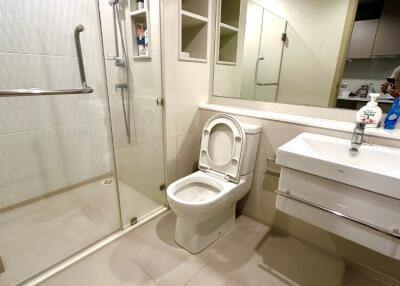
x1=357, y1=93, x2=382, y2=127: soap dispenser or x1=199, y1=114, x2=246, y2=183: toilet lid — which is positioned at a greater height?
x1=357, y1=93, x2=382, y2=127: soap dispenser

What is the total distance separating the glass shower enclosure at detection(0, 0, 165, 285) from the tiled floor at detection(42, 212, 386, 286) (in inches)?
7.9

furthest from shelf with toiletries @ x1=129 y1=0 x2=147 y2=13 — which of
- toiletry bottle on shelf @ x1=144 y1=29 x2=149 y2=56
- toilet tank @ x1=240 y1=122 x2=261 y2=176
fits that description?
toilet tank @ x1=240 y1=122 x2=261 y2=176

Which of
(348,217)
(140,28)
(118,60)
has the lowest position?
(348,217)

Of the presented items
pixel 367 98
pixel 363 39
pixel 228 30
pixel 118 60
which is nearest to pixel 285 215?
pixel 367 98

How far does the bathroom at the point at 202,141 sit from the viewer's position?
114 cm

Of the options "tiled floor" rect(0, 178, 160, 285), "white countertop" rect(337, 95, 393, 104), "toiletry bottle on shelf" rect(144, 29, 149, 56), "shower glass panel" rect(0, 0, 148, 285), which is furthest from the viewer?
"toiletry bottle on shelf" rect(144, 29, 149, 56)

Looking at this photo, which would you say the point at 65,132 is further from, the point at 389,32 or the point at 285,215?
the point at 389,32

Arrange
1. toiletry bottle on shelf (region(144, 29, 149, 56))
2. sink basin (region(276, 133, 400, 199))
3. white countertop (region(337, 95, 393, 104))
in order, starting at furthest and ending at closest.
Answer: toiletry bottle on shelf (region(144, 29, 149, 56)) → white countertop (region(337, 95, 393, 104)) → sink basin (region(276, 133, 400, 199))

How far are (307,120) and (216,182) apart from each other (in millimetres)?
708

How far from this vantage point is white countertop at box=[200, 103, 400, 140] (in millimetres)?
1118

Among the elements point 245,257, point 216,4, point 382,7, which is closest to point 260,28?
point 216,4

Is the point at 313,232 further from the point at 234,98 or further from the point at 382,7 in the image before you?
the point at 382,7

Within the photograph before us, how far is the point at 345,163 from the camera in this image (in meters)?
0.98

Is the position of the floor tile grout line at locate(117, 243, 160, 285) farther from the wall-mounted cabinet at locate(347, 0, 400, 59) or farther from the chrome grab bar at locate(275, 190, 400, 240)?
the wall-mounted cabinet at locate(347, 0, 400, 59)
